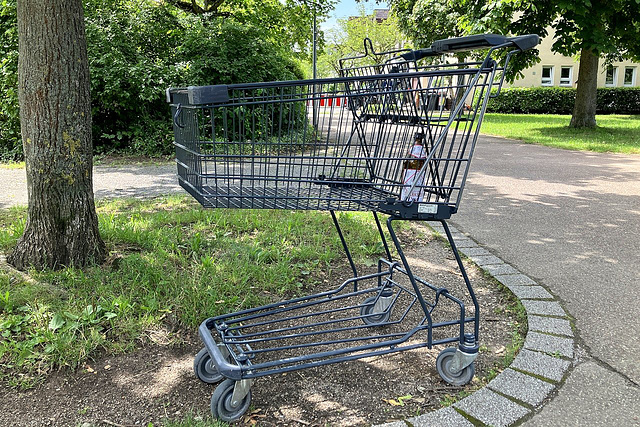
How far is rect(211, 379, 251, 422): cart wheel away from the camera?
7.45ft

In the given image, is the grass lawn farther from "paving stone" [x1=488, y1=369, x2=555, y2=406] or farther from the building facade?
the building facade

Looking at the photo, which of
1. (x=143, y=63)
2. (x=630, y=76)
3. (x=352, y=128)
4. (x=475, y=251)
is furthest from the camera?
(x=630, y=76)

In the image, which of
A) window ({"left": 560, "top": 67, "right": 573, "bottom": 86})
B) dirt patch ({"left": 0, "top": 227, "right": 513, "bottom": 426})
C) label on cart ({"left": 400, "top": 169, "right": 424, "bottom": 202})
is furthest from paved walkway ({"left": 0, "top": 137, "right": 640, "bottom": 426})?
window ({"left": 560, "top": 67, "right": 573, "bottom": 86})

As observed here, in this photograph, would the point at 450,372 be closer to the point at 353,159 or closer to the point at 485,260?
the point at 353,159

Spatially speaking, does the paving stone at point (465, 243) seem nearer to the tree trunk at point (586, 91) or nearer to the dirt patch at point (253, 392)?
the dirt patch at point (253, 392)

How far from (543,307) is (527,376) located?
939 millimetres

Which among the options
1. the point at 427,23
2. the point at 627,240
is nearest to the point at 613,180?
the point at 627,240

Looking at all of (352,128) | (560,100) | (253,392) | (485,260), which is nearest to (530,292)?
(485,260)

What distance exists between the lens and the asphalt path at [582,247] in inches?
97.3

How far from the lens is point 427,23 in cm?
2372

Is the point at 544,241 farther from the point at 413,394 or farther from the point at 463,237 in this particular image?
the point at 413,394

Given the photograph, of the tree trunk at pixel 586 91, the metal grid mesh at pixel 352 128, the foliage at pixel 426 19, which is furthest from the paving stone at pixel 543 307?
the foliage at pixel 426 19

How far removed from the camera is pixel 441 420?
224 cm

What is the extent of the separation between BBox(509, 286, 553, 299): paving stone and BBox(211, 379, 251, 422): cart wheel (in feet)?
7.20
